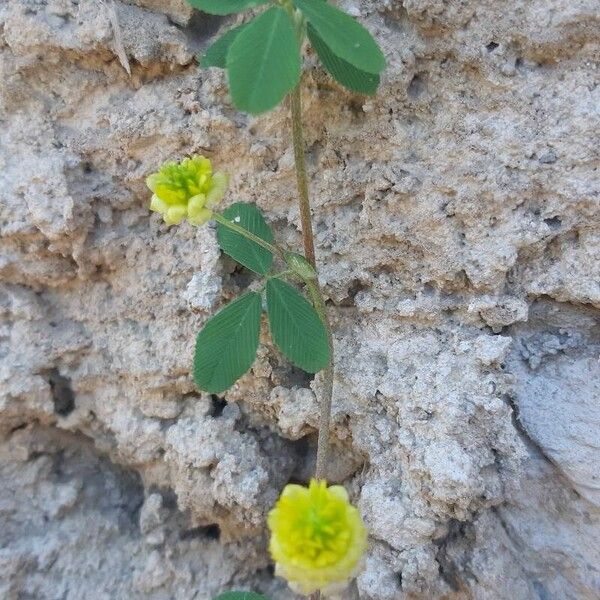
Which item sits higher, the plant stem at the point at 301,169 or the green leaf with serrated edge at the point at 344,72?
the green leaf with serrated edge at the point at 344,72

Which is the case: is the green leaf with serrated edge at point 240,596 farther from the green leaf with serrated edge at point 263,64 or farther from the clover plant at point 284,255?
the green leaf with serrated edge at point 263,64

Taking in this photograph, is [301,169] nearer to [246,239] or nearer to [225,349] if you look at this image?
[246,239]

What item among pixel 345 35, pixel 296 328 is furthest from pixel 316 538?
pixel 345 35

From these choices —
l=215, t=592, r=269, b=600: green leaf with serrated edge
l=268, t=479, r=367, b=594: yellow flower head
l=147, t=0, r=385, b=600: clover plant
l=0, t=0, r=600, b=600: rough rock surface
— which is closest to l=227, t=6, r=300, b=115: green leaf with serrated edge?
l=147, t=0, r=385, b=600: clover plant

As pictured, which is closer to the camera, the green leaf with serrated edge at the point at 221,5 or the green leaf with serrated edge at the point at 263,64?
the green leaf with serrated edge at the point at 263,64

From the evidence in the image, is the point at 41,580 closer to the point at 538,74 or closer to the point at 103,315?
the point at 103,315

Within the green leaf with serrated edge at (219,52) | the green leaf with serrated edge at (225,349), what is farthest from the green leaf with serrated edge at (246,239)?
the green leaf with serrated edge at (219,52)

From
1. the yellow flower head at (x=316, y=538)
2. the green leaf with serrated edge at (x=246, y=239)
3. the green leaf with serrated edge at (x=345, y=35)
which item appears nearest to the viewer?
the yellow flower head at (x=316, y=538)
